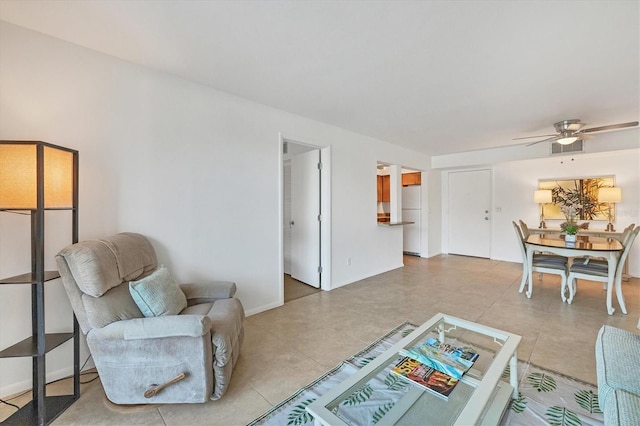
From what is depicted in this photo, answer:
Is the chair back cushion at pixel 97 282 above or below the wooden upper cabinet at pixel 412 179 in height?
below

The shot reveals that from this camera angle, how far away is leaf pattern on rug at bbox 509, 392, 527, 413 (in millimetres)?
1688

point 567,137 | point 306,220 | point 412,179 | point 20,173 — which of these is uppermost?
point 567,137

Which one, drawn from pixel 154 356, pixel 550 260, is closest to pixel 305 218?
pixel 154 356

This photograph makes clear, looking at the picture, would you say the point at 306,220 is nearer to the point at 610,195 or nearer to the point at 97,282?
the point at 97,282

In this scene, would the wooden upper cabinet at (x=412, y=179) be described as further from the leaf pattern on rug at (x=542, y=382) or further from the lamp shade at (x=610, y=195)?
the leaf pattern on rug at (x=542, y=382)

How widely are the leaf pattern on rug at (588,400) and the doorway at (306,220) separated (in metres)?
2.70

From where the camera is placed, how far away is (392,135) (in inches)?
177

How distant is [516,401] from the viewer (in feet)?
5.76

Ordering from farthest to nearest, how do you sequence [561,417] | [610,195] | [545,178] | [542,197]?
[545,178] → [542,197] → [610,195] → [561,417]

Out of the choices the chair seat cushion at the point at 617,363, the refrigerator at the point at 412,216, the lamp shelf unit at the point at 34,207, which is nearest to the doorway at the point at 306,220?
the lamp shelf unit at the point at 34,207

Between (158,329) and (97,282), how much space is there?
47cm

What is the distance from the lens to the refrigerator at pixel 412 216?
258 inches

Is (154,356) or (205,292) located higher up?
(205,292)

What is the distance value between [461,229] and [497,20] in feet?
18.5
